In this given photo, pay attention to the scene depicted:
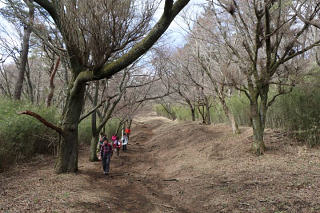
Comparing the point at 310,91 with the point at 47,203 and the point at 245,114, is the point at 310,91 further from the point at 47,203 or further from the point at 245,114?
the point at 47,203

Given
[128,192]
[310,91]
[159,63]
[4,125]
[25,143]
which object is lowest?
[128,192]

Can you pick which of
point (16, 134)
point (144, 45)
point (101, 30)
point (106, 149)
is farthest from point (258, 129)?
point (16, 134)

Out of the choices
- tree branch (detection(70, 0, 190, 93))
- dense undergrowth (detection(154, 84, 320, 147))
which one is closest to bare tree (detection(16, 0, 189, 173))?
tree branch (detection(70, 0, 190, 93))

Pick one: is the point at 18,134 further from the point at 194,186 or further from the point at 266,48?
the point at 266,48

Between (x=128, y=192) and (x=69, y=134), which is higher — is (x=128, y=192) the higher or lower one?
the lower one

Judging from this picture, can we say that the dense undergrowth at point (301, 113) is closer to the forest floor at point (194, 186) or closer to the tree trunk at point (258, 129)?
the forest floor at point (194, 186)

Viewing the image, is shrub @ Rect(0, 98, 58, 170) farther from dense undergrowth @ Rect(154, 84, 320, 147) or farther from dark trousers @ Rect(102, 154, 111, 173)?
dense undergrowth @ Rect(154, 84, 320, 147)

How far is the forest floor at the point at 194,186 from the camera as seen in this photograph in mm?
4023

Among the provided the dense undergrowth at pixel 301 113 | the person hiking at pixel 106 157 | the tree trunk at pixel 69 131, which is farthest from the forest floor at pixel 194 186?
the dense undergrowth at pixel 301 113

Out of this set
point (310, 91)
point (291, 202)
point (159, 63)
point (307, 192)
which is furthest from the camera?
point (159, 63)

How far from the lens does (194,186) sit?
608 centimetres

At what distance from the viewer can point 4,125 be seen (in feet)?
21.8

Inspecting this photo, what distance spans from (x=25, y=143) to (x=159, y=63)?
277 inches

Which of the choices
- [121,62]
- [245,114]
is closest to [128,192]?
[121,62]
